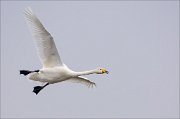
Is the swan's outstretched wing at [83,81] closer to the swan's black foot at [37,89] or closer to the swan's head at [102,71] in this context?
the swan's black foot at [37,89]

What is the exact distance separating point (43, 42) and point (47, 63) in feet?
5.88

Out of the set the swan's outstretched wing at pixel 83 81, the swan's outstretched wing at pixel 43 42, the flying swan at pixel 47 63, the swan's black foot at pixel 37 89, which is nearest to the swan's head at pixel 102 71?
the flying swan at pixel 47 63

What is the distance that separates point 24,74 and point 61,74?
7.07 ft

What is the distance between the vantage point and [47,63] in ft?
172

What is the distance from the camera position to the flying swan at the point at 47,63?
166 ft

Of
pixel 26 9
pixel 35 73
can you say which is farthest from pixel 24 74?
pixel 26 9

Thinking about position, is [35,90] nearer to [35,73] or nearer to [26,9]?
[35,73]

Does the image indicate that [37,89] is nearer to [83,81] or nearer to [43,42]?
[83,81]

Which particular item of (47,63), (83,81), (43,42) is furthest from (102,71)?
(43,42)

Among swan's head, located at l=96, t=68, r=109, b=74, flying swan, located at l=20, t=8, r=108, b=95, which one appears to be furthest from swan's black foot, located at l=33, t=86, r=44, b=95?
swan's head, located at l=96, t=68, r=109, b=74

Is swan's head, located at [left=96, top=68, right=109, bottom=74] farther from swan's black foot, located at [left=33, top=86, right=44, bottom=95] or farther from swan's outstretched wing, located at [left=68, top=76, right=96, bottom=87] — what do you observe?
swan's black foot, located at [left=33, top=86, right=44, bottom=95]

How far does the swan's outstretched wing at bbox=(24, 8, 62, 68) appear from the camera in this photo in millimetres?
50281

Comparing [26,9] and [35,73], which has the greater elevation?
[26,9]

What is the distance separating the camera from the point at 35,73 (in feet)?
171
